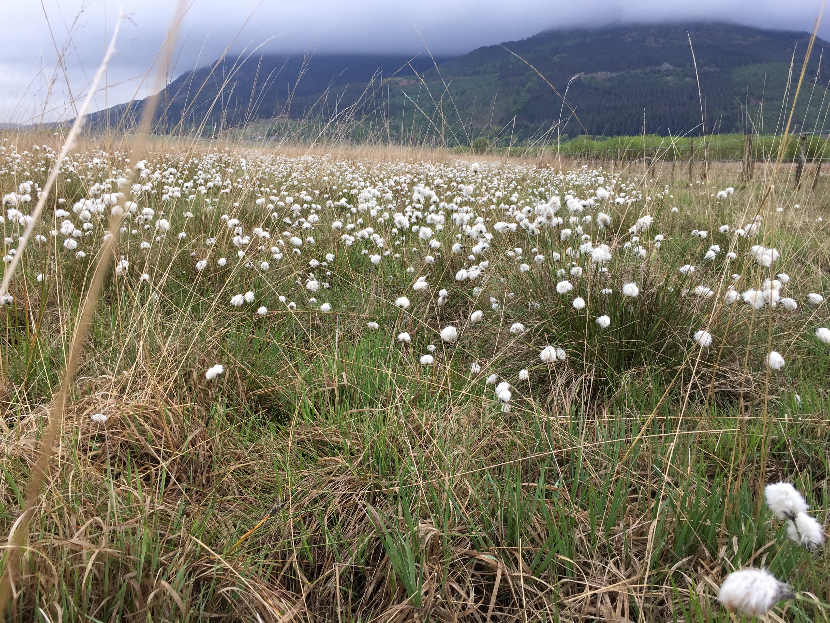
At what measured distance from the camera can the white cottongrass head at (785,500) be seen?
3.71ft

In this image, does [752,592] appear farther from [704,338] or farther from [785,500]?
[704,338]

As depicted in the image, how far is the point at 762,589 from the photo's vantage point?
2.84ft

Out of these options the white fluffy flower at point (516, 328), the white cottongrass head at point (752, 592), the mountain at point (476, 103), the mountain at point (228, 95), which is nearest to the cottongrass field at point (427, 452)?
the white cottongrass head at point (752, 592)

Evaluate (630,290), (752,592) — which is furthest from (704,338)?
(752,592)

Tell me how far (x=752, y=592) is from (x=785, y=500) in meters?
0.38

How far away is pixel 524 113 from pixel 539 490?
157 meters

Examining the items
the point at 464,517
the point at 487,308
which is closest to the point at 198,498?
the point at 464,517

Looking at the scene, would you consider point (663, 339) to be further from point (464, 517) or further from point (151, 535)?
point (151, 535)

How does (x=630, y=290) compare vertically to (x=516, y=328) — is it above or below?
above

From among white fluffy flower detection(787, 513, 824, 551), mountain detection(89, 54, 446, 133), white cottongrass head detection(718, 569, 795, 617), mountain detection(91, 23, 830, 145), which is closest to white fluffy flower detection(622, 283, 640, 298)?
mountain detection(91, 23, 830, 145)

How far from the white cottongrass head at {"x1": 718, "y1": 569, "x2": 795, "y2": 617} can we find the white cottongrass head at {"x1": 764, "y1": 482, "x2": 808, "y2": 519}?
0.31 metres

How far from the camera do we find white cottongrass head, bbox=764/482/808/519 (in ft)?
3.71

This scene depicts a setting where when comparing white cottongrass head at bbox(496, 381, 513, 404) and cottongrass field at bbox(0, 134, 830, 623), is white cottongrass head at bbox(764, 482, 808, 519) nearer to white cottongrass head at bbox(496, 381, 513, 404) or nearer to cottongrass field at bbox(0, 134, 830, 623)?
cottongrass field at bbox(0, 134, 830, 623)

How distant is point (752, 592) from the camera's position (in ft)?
2.86
